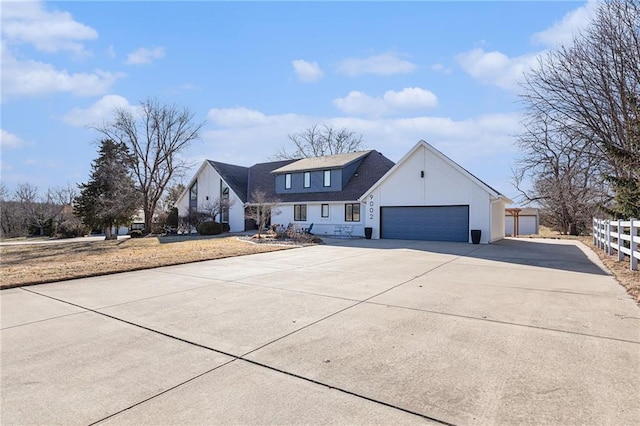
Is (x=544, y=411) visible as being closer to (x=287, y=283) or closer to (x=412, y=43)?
(x=287, y=283)

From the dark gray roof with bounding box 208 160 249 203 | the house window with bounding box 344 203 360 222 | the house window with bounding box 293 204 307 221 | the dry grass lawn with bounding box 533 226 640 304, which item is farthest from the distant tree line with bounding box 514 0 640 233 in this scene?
the dark gray roof with bounding box 208 160 249 203

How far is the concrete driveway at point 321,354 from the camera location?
282cm

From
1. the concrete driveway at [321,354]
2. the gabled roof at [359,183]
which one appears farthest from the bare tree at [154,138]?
the concrete driveway at [321,354]

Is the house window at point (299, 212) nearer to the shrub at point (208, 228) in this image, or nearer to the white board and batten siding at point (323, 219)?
the white board and batten siding at point (323, 219)

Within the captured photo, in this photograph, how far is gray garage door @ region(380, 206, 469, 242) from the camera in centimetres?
2027

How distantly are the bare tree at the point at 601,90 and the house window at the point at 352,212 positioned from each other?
1201cm

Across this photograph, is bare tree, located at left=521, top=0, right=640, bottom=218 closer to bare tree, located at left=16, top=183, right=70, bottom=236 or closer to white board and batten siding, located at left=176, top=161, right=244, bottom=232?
white board and batten siding, located at left=176, top=161, right=244, bottom=232

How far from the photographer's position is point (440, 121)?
21094 mm

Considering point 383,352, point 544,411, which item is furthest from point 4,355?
point 544,411

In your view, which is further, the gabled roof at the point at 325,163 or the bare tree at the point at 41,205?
the bare tree at the point at 41,205

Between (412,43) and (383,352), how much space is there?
11121 mm

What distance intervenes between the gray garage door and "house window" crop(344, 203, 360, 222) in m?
2.73

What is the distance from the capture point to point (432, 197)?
68.5ft

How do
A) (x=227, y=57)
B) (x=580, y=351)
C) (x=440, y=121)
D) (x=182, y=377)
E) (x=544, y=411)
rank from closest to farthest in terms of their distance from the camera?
(x=544, y=411) → (x=182, y=377) → (x=580, y=351) → (x=227, y=57) → (x=440, y=121)
